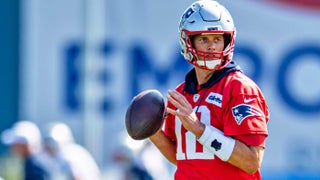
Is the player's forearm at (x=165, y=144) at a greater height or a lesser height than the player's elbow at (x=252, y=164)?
lesser

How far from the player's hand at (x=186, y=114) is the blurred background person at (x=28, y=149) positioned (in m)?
4.96

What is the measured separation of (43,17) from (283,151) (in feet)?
10.6

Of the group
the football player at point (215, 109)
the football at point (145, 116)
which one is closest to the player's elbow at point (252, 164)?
the football player at point (215, 109)

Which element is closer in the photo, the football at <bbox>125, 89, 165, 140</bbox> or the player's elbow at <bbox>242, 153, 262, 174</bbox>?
the player's elbow at <bbox>242, 153, 262, 174</bbox>

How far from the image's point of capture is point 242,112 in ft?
16.8

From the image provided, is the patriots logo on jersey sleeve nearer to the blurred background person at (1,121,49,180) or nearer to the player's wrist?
the player's wrist

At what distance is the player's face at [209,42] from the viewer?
5.26 m

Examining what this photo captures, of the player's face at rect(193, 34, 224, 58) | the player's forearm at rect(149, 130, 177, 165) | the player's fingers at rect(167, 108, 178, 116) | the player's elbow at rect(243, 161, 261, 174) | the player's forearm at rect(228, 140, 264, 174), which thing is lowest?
the player's forearm at rect(149, 130, 177, 165)

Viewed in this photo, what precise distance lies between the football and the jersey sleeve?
1.10 feet

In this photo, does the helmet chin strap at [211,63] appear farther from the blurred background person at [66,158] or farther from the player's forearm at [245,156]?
the blurred background person at [66,158]

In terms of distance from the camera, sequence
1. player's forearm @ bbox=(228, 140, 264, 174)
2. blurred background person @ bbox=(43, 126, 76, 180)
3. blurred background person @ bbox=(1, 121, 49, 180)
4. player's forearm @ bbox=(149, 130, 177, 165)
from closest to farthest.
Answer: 1. player's forearm @ bbox=(228, 140, 264, 174)
2. player's forearm @ bbox=(149, 130, 177, 165)
3. blurred background person @ bbox=(1, 121, 49, 180)
4. blurred background person @ bbox=(43, 126, 76, 180)

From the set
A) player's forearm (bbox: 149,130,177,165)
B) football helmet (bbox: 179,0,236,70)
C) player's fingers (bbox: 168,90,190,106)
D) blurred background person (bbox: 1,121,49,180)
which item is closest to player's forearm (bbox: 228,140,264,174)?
player's fingers (bbox: 168,90,190,106)

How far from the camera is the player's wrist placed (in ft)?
16.7

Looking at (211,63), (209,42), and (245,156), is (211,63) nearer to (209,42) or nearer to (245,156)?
(209,42)
